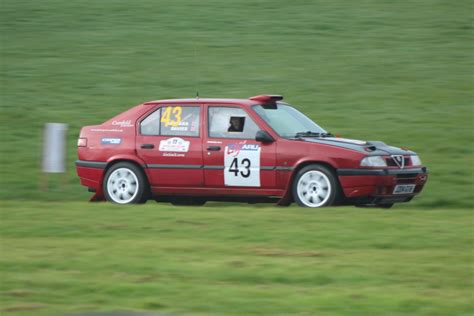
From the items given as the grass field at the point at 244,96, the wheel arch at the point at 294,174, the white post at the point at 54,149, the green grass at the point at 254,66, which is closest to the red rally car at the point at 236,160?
the wheel arch at the point at 294,174

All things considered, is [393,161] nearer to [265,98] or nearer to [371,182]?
[371,182]

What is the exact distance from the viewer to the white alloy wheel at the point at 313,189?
1280cm

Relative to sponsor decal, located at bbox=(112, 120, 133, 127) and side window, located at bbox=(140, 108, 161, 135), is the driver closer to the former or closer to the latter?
side window, located at bbox=(140, 108, 161, 135)

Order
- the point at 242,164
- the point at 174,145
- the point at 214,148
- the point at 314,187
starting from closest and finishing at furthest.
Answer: the point at 314,187 → the point at 242,164 → the point at 214,148 → the point at 174,145

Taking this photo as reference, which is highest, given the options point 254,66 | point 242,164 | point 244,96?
point 254,66

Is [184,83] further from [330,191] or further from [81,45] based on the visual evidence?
[330,191]

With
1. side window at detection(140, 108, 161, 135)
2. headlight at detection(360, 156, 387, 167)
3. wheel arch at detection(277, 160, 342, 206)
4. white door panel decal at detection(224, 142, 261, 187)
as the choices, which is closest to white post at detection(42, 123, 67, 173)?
side window at detection(140, 108, 161, 135)

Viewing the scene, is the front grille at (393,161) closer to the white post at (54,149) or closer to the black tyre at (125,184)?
the black tyre at (125,184)

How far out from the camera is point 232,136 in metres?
13.4

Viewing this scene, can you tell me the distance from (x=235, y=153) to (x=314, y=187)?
44.0 inches

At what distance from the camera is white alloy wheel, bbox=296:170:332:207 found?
12.8m

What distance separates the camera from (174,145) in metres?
13.6

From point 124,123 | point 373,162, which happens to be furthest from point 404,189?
point 124,123

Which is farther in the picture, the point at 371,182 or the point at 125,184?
the point at 125,184
